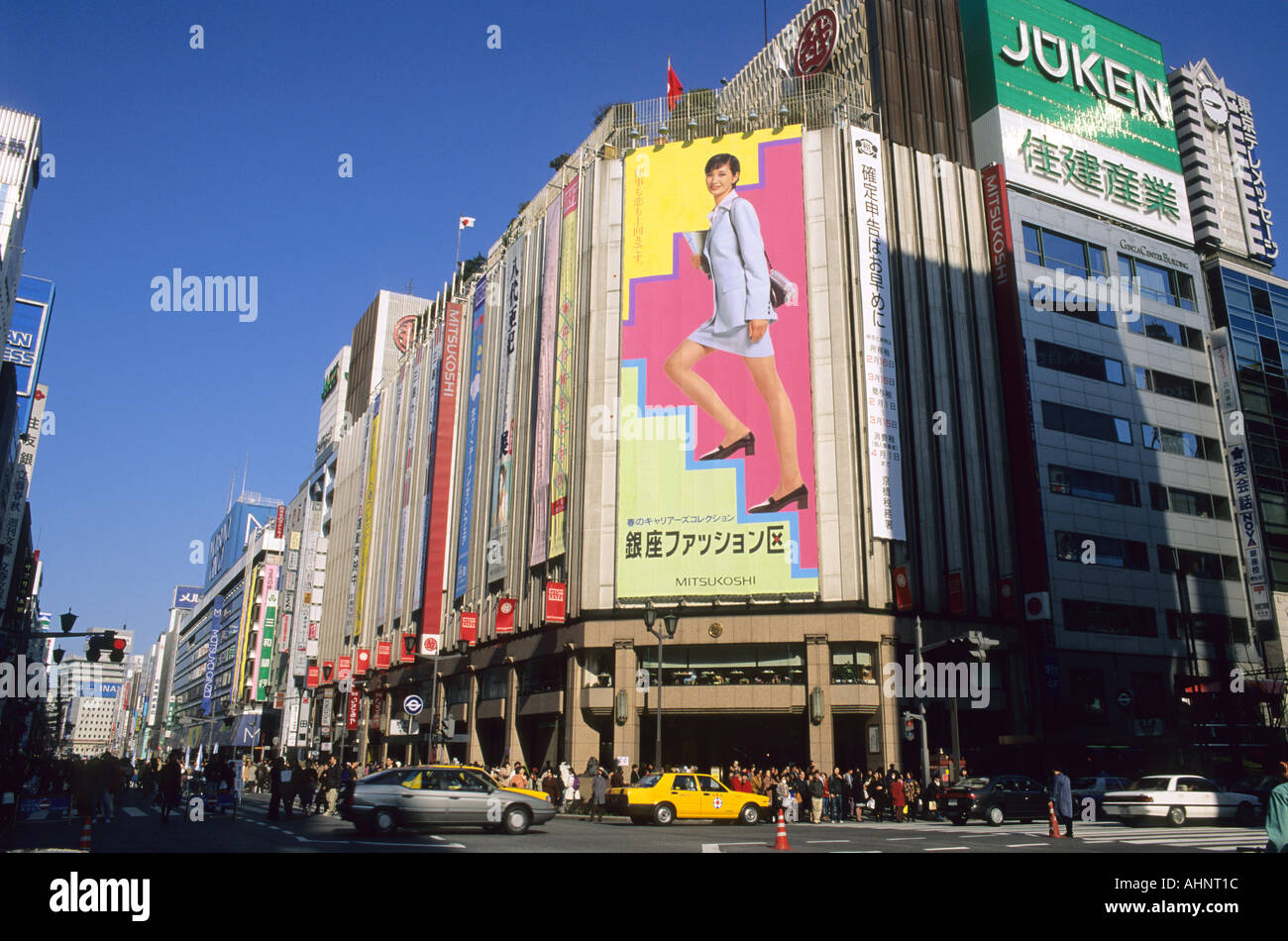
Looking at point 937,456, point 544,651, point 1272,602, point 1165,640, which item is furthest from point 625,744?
point 1272,602

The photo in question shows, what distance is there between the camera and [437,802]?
20328mm

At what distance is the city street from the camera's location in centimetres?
1714

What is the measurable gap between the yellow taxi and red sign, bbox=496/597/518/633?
20.4m

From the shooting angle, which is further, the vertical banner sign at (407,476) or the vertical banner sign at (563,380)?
the vertical banner sign at (407,476)

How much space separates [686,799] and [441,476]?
38.4 meters

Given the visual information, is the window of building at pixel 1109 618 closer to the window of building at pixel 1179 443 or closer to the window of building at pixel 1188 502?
the window of building at pixel 1188 502

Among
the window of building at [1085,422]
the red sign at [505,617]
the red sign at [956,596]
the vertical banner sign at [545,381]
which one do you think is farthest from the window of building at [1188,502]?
the red sign at [505,617]

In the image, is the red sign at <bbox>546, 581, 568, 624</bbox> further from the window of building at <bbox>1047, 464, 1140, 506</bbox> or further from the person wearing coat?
the window of building at <bbox>1047, 464, 1140, 506</bbox>

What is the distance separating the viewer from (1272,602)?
51.7 m

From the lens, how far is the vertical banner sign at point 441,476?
5866 centimetres

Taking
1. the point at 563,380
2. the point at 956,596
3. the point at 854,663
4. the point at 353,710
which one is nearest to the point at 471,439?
the point at 563,380

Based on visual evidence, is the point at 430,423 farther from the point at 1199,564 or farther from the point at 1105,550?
the point at 1199,564

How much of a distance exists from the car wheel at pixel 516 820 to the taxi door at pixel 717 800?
7.75 m
